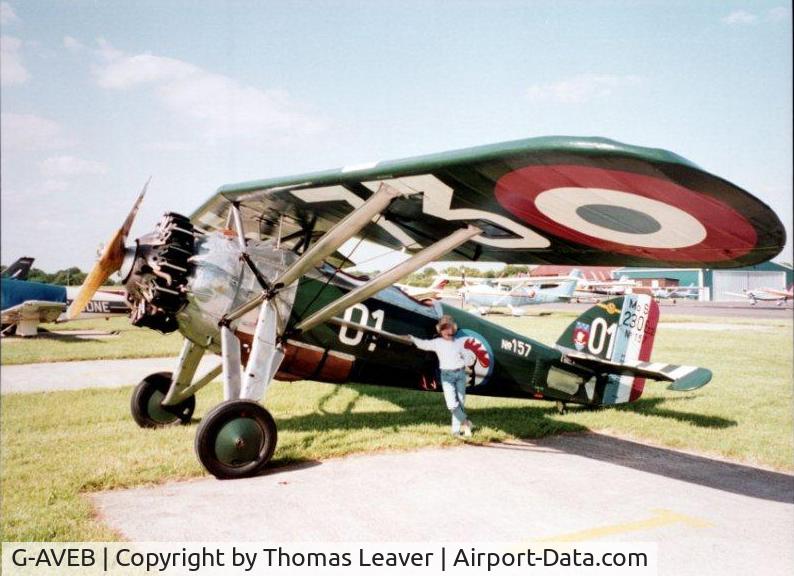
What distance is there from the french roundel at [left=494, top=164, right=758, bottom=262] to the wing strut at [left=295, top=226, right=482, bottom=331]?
1.66ft

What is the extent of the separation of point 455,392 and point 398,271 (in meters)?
1.99

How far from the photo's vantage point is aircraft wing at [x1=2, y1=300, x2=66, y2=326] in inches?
718

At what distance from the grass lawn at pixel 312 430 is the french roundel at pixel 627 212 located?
257cm

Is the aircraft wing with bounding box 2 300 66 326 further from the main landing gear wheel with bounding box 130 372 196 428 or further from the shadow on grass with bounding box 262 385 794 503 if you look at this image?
the main landing gear wheel with bounding box 130 372 196 428

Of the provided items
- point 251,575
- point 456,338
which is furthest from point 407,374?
point 251,575

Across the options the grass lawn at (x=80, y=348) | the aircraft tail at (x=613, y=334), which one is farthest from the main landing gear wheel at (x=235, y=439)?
the grass lawn at (x=80, y=348)

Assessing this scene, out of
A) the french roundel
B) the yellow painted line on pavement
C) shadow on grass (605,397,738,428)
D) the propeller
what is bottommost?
the yellow painted line on pavement

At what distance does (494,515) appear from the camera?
378 centimetres

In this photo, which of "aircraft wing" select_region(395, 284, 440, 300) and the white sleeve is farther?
"aircraft wing" select_region(395, 284, 440, 300)

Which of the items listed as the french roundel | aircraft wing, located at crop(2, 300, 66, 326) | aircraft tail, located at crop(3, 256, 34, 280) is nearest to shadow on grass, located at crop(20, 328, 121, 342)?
aircraft wing, located at crop(2, 300, 66, 326)

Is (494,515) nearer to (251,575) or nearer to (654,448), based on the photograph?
(251,575)

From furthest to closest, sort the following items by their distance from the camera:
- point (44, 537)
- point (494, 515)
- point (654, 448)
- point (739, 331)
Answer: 1. point (739, 331)
2. point (654, 448)
3. point (494, 515)
4. point (44, 537)

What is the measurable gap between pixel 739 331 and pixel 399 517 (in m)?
23.4

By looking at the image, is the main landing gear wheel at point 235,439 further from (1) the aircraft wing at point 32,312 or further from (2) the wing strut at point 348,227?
(1) the aircraft wing at point 32,312
